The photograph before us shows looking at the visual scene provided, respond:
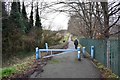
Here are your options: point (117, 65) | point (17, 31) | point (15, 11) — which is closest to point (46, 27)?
point (15, 11)

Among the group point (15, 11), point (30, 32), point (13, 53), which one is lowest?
point (13, 53)

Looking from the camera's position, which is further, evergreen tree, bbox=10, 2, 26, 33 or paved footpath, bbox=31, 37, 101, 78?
evergreen tree, bbox=10, 2, 26, 33

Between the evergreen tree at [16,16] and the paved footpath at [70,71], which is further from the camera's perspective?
the evergreen tree at [16,16]

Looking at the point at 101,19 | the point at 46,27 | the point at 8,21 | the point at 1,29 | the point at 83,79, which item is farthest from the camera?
the point at 46,27

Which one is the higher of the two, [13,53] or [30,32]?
[30,32]

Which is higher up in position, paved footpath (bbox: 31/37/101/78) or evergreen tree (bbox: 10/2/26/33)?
evergreen tree (bbox: 10/2/26/33)

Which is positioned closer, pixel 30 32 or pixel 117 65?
pixel 117 65

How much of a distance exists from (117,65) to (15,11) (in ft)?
82.1

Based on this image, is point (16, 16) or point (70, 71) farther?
point (16, 16)

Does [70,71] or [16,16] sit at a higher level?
[16,16]

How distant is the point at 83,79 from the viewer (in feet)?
32.0

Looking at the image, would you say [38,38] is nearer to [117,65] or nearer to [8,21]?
[8,21]

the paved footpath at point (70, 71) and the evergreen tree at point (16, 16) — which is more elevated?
the evergreen tree at point (16, 16)

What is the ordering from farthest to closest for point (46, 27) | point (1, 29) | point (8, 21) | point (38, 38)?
point (46, 27), point (38, 38), point (8, 21), point (1, 29)
